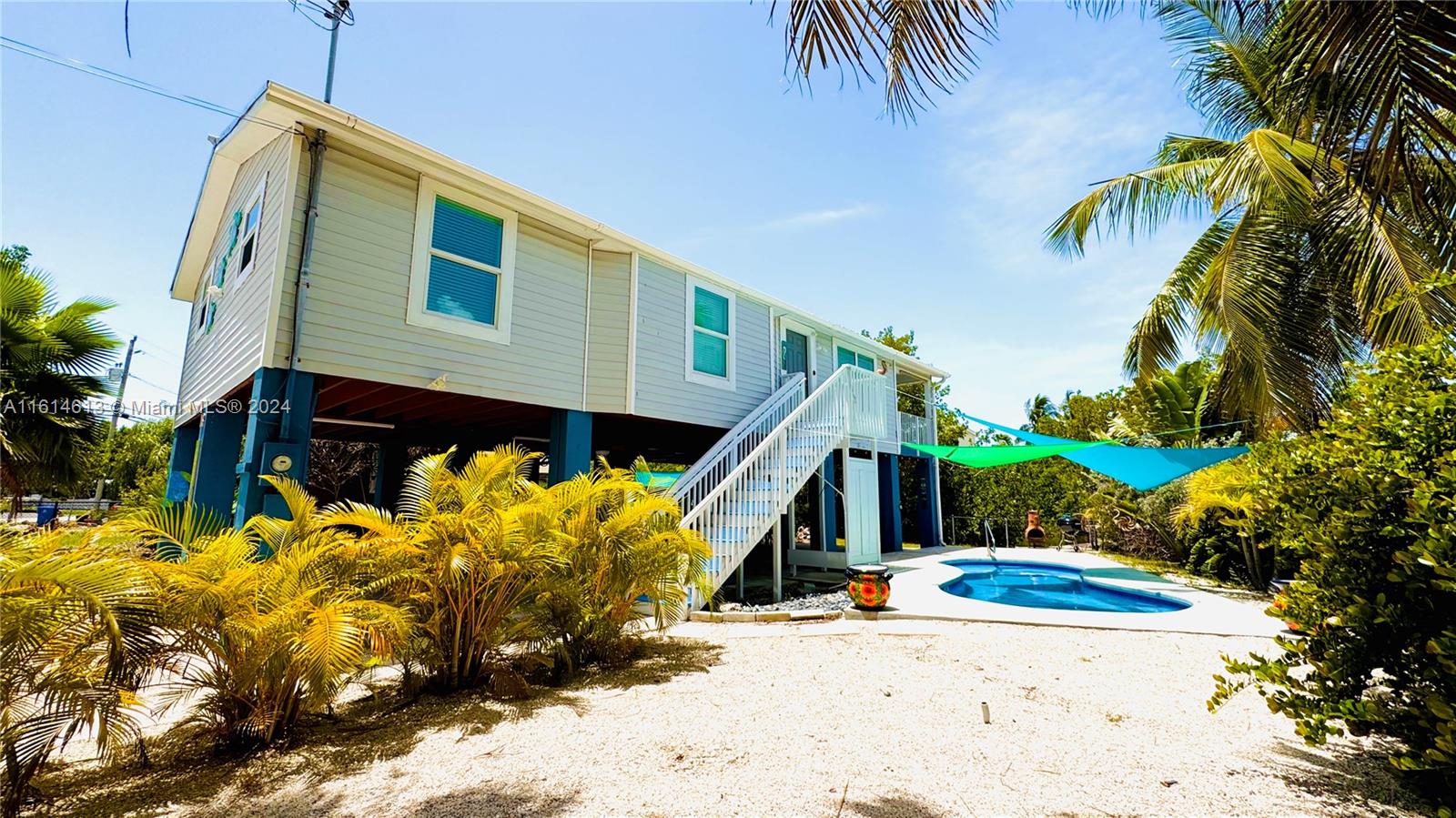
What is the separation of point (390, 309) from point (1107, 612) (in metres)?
8.73

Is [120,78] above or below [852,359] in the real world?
above

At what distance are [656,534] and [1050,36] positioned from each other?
441cm

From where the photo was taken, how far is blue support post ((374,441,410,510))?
11.2 metres

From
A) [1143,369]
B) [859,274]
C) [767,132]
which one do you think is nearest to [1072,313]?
[1143,369]

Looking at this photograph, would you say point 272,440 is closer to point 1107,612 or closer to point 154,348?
point 1107,612

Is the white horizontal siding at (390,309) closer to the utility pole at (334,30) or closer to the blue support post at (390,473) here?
the utility pole at (334,30)

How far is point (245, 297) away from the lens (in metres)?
7.04

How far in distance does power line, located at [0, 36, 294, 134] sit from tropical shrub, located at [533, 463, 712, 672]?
5.06 metres

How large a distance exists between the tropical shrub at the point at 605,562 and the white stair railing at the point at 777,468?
1.62 metres

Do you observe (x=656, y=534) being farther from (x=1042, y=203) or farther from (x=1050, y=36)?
(x=1042, y=203)

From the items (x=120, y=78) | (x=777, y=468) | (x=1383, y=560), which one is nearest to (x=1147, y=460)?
(x=777, y=468)

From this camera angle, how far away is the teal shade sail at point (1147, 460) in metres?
9.33

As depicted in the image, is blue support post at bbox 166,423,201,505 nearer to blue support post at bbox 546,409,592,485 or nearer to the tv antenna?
the tv antenna

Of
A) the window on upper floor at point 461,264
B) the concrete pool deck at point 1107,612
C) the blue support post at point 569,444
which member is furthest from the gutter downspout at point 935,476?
the window on upper floor at point 461,264
